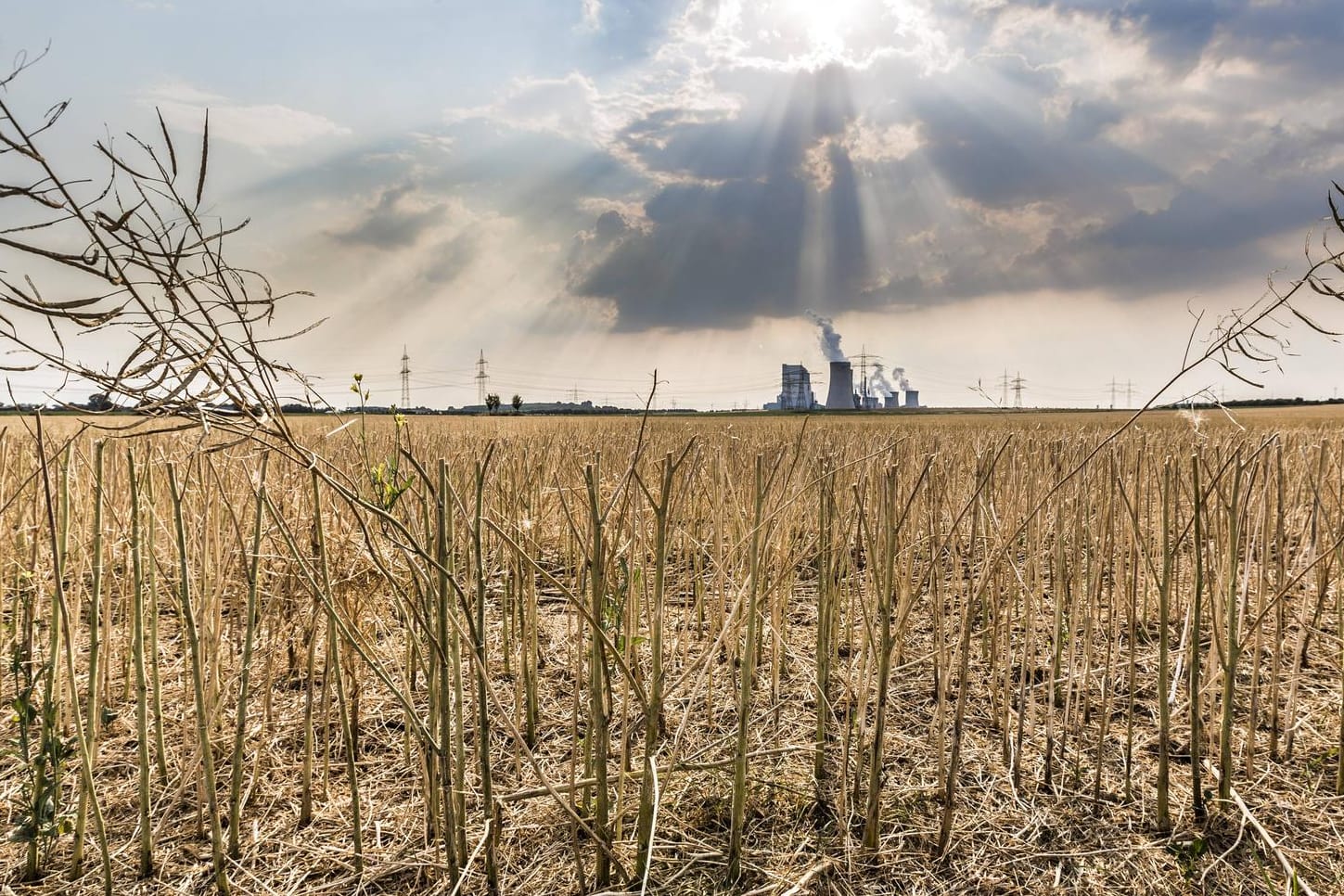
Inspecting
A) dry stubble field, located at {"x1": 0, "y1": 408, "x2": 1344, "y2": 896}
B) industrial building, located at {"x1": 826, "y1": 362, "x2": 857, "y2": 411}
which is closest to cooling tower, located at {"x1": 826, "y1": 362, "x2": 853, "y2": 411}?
industrial building, located at {"x1": 826, "y1": 362, "x2": 857, "y2": 411}

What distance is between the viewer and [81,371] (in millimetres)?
1064

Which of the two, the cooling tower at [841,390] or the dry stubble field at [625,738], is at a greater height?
the cooling tower at [841,390]

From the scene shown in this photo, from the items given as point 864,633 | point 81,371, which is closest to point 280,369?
point 81,371

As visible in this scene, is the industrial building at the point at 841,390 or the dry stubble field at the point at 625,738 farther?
the industrial building at the point at 841,390

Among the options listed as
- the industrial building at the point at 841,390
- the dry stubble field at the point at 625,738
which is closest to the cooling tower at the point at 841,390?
the industrial building at the point at 841,390

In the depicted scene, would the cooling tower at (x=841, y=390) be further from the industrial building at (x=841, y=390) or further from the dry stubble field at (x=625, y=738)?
the dry stubble field at (x=625, y=738)

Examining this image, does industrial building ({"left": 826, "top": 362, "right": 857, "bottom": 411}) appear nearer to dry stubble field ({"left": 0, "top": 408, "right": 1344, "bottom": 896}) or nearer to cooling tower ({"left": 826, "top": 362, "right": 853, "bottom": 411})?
cooling tower ({"left": 826, "top": 362, "right": 853, "bottom": 411})

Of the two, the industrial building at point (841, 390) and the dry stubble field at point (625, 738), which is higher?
the industrial building at point (841, 390)

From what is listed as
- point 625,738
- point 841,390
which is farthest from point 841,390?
point 625,738

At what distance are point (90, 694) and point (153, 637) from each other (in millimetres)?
A: 236

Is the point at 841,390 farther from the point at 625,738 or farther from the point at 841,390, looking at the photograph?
the point at 625,738

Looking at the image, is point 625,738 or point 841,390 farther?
point 841,390

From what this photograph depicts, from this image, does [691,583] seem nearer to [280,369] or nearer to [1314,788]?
[1314,788]

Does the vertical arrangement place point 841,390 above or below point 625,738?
above
